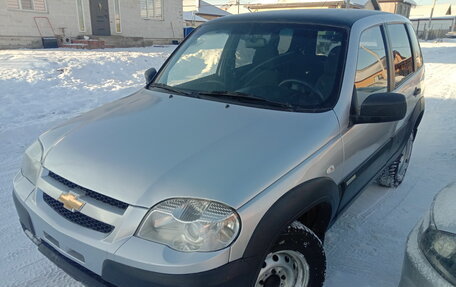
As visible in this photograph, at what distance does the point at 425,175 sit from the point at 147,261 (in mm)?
3952

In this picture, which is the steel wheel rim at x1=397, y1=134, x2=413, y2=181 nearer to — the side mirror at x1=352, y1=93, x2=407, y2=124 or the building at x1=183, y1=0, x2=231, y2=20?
the side mirror at x1=352, y1=93, x2=407, y2=124

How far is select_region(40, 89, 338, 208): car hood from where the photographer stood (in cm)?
173

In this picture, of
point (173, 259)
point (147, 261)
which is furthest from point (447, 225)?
point (147, 261)

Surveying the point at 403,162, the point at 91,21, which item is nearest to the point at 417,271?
the point at 403,162

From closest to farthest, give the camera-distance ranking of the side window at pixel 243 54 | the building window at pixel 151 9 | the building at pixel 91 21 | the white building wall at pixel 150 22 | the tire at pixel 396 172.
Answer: the side window at pixel 243 54 < the tire at pixel 396 172 < the building at pixel 91 21 < the white building wall at pixel 150 22 < the building window at pixel 151 9

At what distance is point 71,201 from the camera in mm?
1877

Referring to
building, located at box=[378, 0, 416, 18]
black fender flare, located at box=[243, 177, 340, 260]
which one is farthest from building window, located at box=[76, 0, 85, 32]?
building, located at box=[378, 0, 416, 18]

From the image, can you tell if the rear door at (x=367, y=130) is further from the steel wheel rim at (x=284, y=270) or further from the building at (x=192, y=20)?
the building at (x=192, y=20)

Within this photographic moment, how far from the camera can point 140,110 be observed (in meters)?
2.64

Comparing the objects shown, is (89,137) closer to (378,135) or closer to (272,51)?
(272,51)

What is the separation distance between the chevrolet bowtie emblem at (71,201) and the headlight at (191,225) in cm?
40

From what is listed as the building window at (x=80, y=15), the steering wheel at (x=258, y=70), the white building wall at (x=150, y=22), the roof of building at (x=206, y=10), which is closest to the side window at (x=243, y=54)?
the steering wheel at (x=258, y=70)

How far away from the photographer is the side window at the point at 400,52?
3.38 m

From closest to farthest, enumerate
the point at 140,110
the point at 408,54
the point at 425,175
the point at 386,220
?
the point at 140,110
the point at 386,220
the point at 408,54
the point at 425,175
